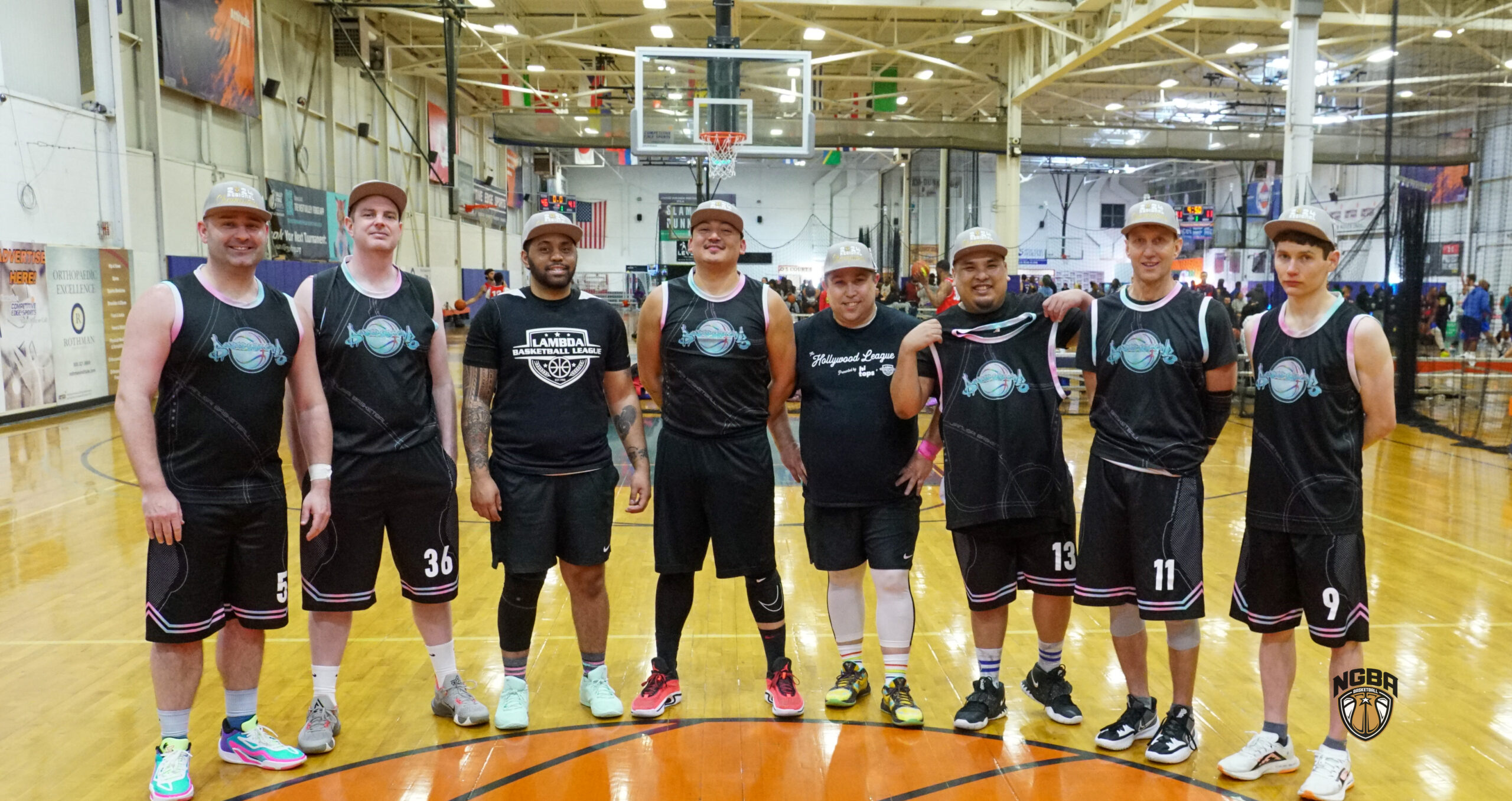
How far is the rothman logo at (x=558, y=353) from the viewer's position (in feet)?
10.5

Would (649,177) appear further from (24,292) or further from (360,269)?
(360,269)

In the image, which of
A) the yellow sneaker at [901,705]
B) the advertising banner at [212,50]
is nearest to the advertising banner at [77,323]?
the advertising banner at [212,50]

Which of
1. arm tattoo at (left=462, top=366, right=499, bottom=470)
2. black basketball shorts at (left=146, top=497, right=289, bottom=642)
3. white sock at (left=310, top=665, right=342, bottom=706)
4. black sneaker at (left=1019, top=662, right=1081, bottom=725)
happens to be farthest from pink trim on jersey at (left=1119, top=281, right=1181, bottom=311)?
white sock at (left=310, top=665, right=342, bottom=706)

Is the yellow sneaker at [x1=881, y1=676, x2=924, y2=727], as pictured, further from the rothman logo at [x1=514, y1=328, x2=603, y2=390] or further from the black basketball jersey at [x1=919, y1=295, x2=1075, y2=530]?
the rothman logo at [x1=514, y1=328, x2=603, y2=390]

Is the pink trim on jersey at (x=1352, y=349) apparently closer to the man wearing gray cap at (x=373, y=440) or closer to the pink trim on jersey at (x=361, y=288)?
the man wearing gray cap at (x=373, y=440)

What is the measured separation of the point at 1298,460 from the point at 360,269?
281cm

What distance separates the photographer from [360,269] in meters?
3.10

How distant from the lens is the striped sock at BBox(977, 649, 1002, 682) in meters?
3.36

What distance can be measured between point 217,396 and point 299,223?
14.4 metres

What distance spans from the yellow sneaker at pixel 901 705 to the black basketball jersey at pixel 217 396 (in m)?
2.06

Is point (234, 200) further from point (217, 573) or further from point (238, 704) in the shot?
point (238, 704)

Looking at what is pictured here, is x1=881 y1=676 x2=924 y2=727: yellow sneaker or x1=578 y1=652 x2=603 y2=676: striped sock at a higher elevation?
x1=578 y1=652 x2=603 y2=676: striped sock

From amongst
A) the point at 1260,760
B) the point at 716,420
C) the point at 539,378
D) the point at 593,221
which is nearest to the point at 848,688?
the point at 716,420

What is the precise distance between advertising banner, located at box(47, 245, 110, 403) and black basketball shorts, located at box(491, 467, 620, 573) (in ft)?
34.1
